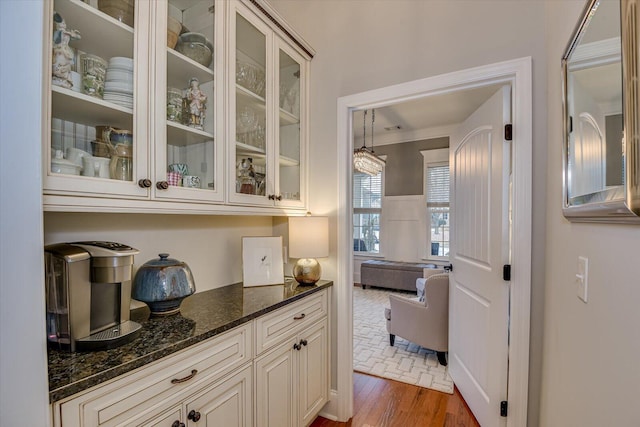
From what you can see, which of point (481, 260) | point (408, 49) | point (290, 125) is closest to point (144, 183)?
point (290, 125)

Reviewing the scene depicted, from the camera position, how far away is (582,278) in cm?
91

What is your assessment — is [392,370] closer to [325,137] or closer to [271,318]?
[271,318]

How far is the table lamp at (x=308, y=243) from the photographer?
1848mm

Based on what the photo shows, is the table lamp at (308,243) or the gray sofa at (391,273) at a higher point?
the table lamp at (308,243)

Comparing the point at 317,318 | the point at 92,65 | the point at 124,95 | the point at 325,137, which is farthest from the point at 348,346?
the point at 92,65

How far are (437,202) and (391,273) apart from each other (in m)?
1.54

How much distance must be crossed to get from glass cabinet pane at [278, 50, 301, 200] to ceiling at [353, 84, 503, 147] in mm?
1875

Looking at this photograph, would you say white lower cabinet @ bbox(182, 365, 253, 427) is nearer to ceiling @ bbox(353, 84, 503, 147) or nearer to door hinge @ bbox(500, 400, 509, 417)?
door hinge @ bbox(500, 400, 509, 417)

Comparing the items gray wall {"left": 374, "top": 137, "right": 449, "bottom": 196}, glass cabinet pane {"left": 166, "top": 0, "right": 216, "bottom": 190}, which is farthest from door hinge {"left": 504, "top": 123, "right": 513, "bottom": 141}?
gray wall {"left": 374, "top": 137, "right": 449, "bottom": 196}

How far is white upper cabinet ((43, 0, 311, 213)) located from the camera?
3.03 feet

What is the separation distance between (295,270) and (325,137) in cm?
96

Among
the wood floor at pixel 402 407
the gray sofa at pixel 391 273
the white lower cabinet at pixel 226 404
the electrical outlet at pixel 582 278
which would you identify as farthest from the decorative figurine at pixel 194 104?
the gray sofa at pixel 391 273

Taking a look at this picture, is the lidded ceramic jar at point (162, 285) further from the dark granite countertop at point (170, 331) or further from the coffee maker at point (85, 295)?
the coffee maker at point (85, 295)

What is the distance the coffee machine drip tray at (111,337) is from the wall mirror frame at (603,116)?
1.38 metres
